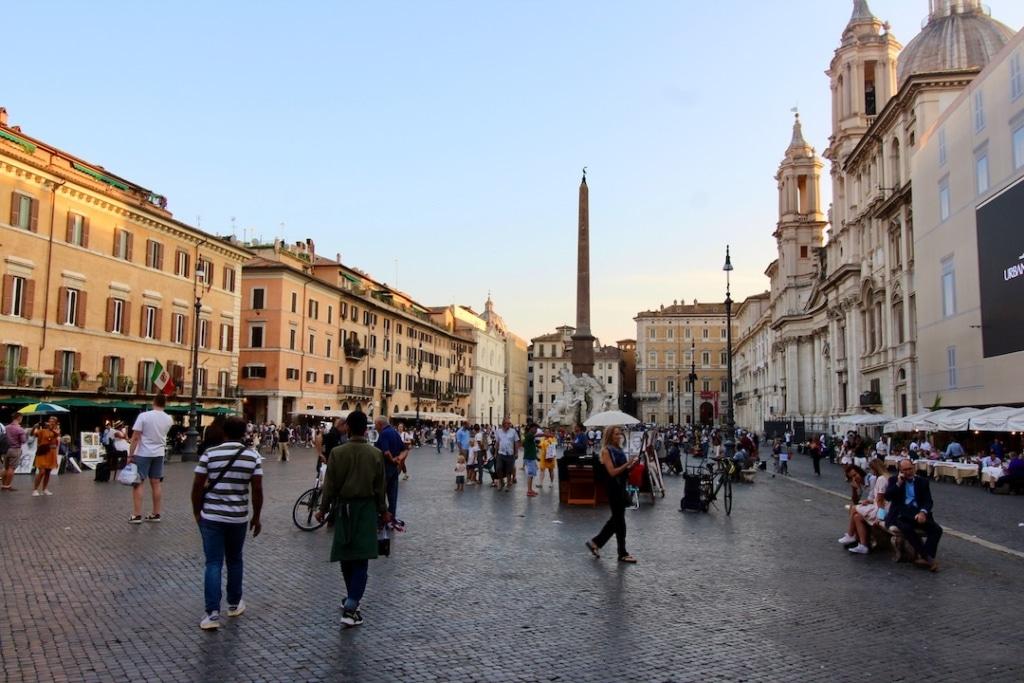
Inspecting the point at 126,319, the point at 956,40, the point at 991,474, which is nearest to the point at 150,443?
the point at 991,474

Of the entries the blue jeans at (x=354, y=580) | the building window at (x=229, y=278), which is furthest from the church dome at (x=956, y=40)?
the blue jeans at (x=354, y=580)

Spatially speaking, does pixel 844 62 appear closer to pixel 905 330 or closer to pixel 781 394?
pixel 905 330

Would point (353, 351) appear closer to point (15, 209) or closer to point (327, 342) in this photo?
point (327, 342)

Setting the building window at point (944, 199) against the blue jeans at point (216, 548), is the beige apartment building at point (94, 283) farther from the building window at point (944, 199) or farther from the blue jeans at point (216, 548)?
the building window at point (944, 199)

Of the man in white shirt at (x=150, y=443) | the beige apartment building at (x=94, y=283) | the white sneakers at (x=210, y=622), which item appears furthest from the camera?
the beige apartment building at (x=94, y=283)

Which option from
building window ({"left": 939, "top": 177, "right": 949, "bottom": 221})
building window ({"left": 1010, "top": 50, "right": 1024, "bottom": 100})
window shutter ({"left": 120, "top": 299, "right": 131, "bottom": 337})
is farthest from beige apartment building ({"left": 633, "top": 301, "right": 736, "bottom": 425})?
building window ({"left": 1010, "top": 50, "right": 1024, "bottom": 100})

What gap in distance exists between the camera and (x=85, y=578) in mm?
8047

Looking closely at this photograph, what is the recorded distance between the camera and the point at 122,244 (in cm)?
3584

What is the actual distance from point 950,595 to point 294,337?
4813 centimetres

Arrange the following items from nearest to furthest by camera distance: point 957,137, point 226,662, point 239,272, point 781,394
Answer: point 226,662 → point 957,137 → point 239,272 → point 781,394

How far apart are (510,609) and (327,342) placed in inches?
2043

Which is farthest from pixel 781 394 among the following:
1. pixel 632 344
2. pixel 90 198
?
pixel 632 344

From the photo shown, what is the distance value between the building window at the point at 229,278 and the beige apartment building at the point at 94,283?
1.99 feet

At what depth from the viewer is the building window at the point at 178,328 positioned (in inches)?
1548
